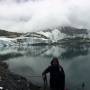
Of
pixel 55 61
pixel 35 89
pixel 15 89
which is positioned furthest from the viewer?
pixel 35 89

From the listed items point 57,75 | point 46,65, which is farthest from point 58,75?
point 46,65

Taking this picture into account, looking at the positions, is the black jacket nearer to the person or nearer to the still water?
the person

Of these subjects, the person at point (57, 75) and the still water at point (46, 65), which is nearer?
the person at point (57, 75)

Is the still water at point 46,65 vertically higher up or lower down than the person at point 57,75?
lower down

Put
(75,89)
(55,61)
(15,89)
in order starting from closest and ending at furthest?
(55,61)
(15,89)
(75,89)

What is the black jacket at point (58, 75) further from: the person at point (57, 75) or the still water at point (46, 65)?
the still water at point (46, 65)

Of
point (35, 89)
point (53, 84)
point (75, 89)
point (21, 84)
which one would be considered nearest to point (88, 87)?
point (75, 89)

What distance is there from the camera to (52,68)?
382 inches

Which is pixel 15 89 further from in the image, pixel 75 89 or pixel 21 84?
pixel 75 89

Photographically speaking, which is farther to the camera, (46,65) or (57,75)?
(46,65)

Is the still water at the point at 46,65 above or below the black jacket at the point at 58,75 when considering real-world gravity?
below

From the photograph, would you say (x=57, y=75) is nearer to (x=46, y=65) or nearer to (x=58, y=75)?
(x=58, y=75)

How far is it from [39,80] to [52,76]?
36242 millimetres

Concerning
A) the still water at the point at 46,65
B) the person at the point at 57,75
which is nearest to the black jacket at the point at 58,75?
the person at the point at 57,75
